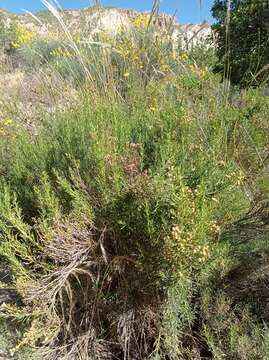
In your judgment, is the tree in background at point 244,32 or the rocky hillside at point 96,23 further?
the tree in background at point 244,32

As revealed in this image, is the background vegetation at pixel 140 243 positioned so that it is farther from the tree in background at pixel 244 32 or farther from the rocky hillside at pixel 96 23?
the tree in background at pixel 244 32

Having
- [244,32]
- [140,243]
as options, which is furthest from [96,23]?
[244,32]

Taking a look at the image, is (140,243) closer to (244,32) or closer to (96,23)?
(96,23)

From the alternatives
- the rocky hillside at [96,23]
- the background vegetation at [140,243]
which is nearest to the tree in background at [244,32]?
the rocky hillside at [96,23]

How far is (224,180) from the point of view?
1566 millimetres

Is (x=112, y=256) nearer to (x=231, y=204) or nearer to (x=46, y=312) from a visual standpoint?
(x=46, y=312)

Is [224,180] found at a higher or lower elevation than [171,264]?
higher

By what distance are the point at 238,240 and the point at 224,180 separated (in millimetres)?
332

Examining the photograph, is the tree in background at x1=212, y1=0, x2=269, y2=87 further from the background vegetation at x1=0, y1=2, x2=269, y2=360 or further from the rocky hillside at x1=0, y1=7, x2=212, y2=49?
the background vegetation at x1=0, y1=2, x2=269, y2=360

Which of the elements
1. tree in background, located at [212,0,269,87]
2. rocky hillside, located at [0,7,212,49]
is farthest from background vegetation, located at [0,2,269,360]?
tree in background, located at [212,0,269,87]

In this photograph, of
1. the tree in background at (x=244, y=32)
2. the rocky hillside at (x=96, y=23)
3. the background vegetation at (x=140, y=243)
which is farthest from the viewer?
the tree in background at (x=244, y=32)

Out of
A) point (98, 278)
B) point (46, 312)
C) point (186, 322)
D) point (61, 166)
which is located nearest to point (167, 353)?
point (186, 322)

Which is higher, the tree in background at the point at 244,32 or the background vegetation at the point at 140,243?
the tree in background at the point at 244,32

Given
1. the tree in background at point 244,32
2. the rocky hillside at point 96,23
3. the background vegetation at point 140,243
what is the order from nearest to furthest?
the background vegetation at point 140,243 < the rocky hillside at point 96,23 < the tree in background at point 244,32
